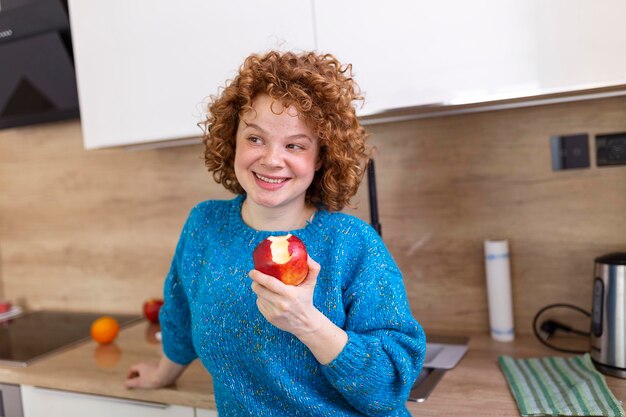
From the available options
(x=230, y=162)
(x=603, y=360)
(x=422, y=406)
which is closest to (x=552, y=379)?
(x=603, y=360)

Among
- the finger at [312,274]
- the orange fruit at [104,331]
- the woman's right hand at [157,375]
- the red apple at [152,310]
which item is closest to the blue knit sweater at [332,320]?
the finger at [312,274]

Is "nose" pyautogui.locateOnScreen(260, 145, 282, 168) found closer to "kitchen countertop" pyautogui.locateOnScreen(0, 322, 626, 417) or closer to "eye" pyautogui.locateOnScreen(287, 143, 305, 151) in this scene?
"eye" pyautogui.locateOnScreen(287, 143, 305, 151)

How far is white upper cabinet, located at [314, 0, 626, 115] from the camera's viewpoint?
1048 millimetres

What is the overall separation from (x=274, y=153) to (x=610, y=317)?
0.78 m

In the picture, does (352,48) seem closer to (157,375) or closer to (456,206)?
(456,206)

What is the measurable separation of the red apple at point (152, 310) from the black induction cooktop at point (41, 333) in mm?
85

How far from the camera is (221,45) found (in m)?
1.33

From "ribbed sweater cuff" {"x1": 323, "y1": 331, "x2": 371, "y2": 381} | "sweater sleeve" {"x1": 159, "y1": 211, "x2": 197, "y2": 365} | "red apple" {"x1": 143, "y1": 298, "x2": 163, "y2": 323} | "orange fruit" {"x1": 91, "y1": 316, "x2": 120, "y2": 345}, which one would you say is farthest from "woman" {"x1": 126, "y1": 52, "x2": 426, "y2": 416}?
"red apple" {"x1": 143, "y1": 298, "x2": 163, "y2": 323}

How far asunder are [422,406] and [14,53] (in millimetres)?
1562

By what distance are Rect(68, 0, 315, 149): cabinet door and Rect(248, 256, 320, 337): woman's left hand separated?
637 millimetres

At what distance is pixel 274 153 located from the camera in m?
0.93

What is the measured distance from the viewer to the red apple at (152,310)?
1792 millimetres

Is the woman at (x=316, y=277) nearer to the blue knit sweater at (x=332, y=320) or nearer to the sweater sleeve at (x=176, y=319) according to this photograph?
the blue knit sweater at (x=332, y=320)

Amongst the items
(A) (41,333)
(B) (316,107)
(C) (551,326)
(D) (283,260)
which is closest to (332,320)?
(D) (283,260)
